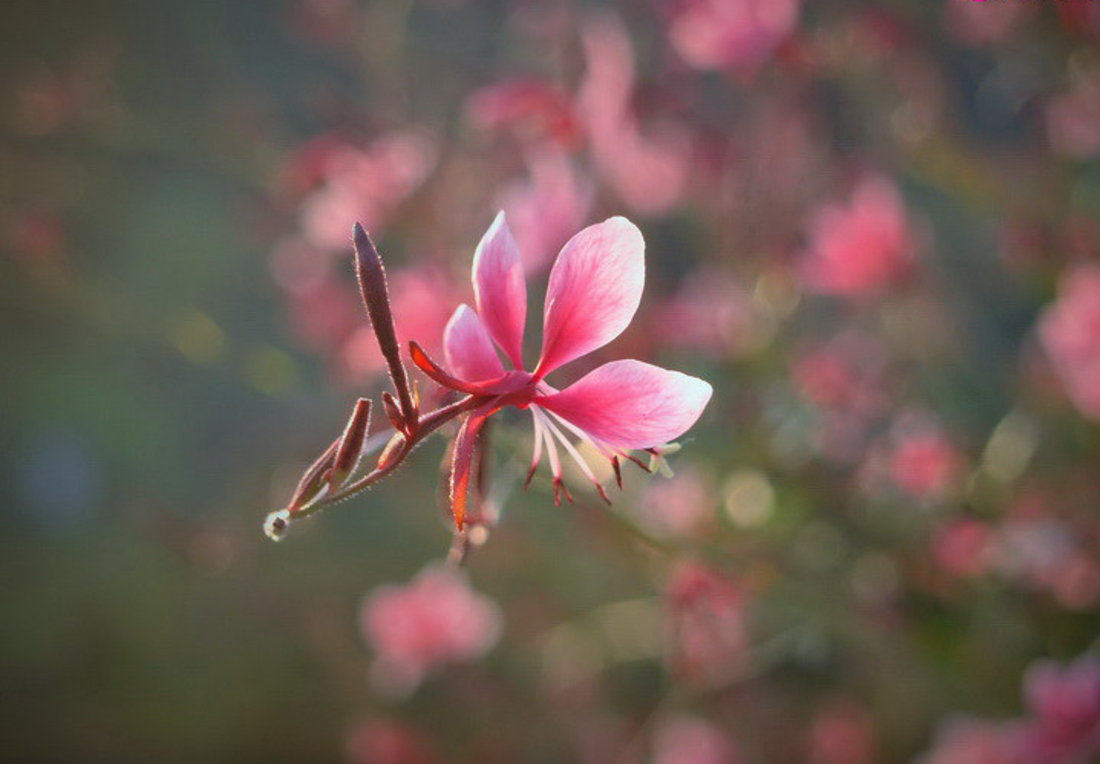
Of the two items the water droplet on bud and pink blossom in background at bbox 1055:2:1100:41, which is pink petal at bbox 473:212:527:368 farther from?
pink blossom in background at bbox 1055:2:1100:41

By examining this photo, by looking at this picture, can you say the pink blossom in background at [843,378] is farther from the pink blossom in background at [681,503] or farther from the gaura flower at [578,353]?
the gaura flower at [578,353]

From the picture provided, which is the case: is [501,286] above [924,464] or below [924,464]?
below

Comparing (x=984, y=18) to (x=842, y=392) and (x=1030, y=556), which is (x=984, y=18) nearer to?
(x=842, y=392)

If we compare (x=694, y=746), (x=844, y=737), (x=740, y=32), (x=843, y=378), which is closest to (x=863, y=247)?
(x=843, y=378)

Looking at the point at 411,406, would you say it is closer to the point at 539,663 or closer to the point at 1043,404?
the point at 1043,404

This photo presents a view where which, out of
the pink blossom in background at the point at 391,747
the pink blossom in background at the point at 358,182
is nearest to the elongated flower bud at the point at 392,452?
the pink blossom in background at the point at 358,182

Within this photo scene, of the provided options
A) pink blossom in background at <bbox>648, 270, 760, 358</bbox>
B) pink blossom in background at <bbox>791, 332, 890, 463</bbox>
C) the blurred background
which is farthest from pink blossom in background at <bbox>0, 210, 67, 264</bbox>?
pink blossom in background at <bbox>791, 332, 890, 463</bbox>
